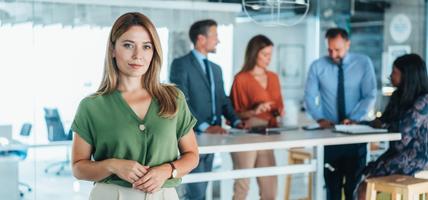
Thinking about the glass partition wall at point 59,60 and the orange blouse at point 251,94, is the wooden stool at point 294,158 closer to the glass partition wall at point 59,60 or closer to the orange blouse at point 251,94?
the glass partition wall at point 59,60

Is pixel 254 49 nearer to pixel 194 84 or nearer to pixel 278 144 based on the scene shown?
pixel 194 84

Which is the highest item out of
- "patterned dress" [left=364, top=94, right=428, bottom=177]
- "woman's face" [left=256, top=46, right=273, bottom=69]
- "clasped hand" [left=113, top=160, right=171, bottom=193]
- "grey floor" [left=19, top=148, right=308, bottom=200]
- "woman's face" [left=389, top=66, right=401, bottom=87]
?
"woman's face" [left=256, top=46, right=273, bottom=69]

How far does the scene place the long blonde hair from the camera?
2232 millimetres

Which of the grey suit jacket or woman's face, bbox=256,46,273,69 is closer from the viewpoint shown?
the grey suit jacket

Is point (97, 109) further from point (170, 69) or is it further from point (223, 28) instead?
point (223, 28)

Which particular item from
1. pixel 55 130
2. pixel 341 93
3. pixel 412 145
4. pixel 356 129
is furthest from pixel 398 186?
pixel 55 130

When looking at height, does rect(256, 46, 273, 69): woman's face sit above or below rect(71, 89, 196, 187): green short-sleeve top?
above

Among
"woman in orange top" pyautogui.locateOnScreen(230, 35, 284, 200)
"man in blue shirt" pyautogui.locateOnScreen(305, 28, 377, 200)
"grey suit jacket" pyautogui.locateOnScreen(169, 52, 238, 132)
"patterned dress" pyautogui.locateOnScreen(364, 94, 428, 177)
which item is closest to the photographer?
"patterned dress" pyautogui.locateOnScreen(364, 94, 428, 177)

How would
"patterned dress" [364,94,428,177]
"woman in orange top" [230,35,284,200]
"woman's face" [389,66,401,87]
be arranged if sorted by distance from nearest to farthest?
"patterned dress" [364,94,428,177] → "woman's face" [389,66,401,87] → "woman in orange top" [230,35,284,200]

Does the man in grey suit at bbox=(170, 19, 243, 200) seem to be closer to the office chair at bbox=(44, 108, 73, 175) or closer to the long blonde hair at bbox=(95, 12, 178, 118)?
the office chair at bbox=(44, 108, 73, 175)

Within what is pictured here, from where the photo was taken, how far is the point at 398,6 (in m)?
7.46

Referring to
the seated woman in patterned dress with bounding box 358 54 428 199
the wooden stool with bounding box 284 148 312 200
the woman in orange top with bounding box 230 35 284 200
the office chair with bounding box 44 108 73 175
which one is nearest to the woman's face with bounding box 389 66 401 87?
the seated woman in patterned dress with bounding box 358 54 428 199

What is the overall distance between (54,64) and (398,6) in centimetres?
426

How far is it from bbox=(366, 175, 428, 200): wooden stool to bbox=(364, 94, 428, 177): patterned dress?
0.41 ft
